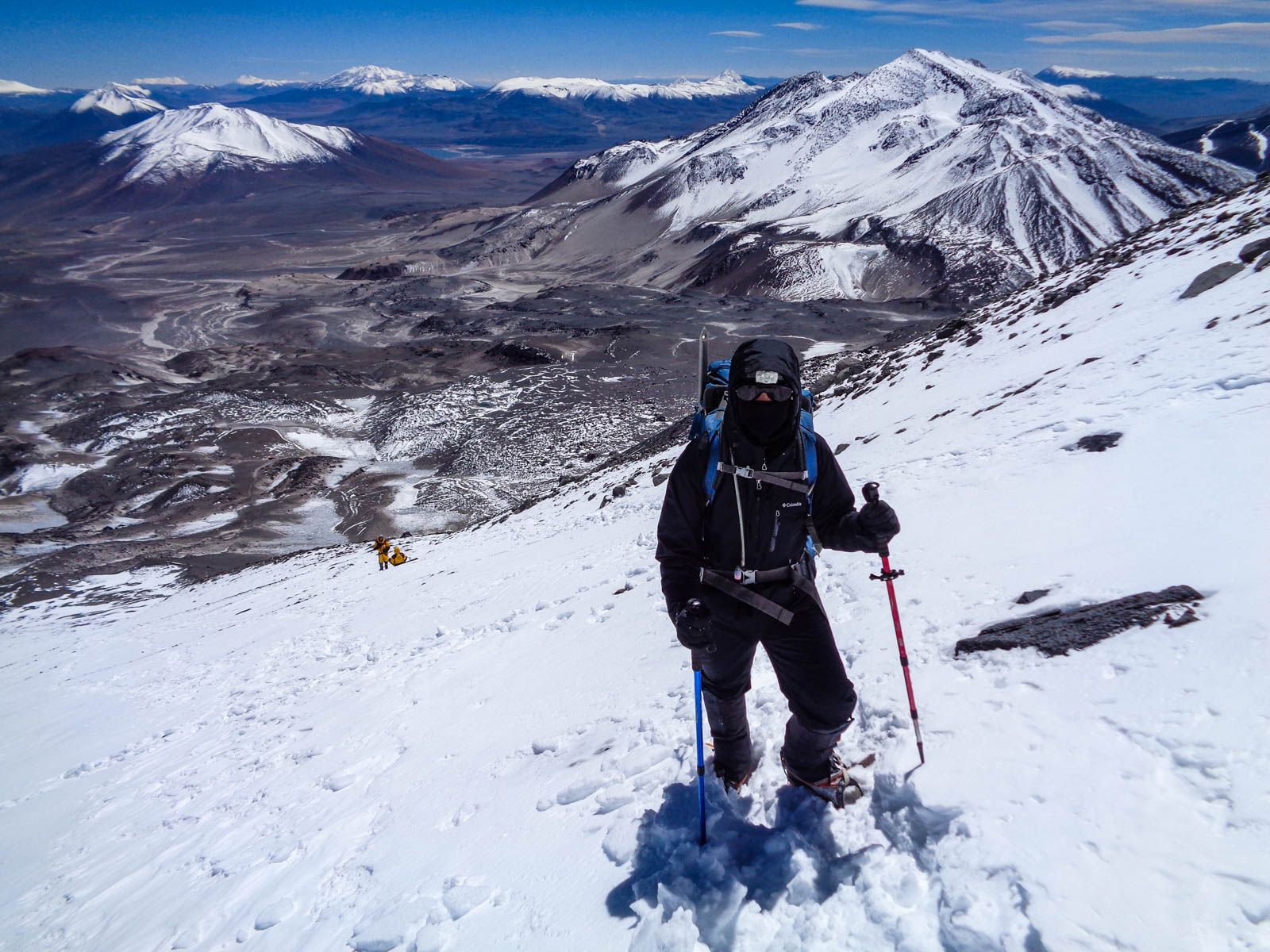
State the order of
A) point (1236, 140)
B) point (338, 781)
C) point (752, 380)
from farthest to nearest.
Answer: point (1236, 140) → point (338, 781) → point (752, 380)

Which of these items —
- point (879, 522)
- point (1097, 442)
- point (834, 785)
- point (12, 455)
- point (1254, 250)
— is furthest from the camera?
point (12, 455)

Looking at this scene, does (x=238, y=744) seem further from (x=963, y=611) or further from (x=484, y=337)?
(x=484, y=337)

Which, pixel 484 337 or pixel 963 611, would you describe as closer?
pixel 963 611

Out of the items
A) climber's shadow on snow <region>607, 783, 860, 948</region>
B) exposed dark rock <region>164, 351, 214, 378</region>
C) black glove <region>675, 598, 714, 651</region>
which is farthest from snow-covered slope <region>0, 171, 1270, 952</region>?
exposed dark rock <region>164, 351, 214, 378</region>

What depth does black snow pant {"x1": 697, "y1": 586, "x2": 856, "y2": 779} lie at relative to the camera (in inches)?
137

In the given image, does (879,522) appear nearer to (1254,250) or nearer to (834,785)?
(834,785)

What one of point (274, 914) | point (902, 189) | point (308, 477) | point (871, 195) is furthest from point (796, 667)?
point (871, 195)

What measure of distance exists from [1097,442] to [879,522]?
4.89 m

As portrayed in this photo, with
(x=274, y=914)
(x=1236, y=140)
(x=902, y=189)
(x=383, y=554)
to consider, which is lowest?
(x=383, y=554)

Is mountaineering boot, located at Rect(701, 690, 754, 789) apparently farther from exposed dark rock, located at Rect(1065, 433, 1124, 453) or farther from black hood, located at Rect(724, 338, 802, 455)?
exposed dark rock, located at Rect(1065, 433, 1124, 453)

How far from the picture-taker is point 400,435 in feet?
142

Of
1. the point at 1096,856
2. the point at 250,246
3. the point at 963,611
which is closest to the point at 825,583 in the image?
the point at 963,611

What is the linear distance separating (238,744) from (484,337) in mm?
62354

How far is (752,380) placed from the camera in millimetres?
3215
